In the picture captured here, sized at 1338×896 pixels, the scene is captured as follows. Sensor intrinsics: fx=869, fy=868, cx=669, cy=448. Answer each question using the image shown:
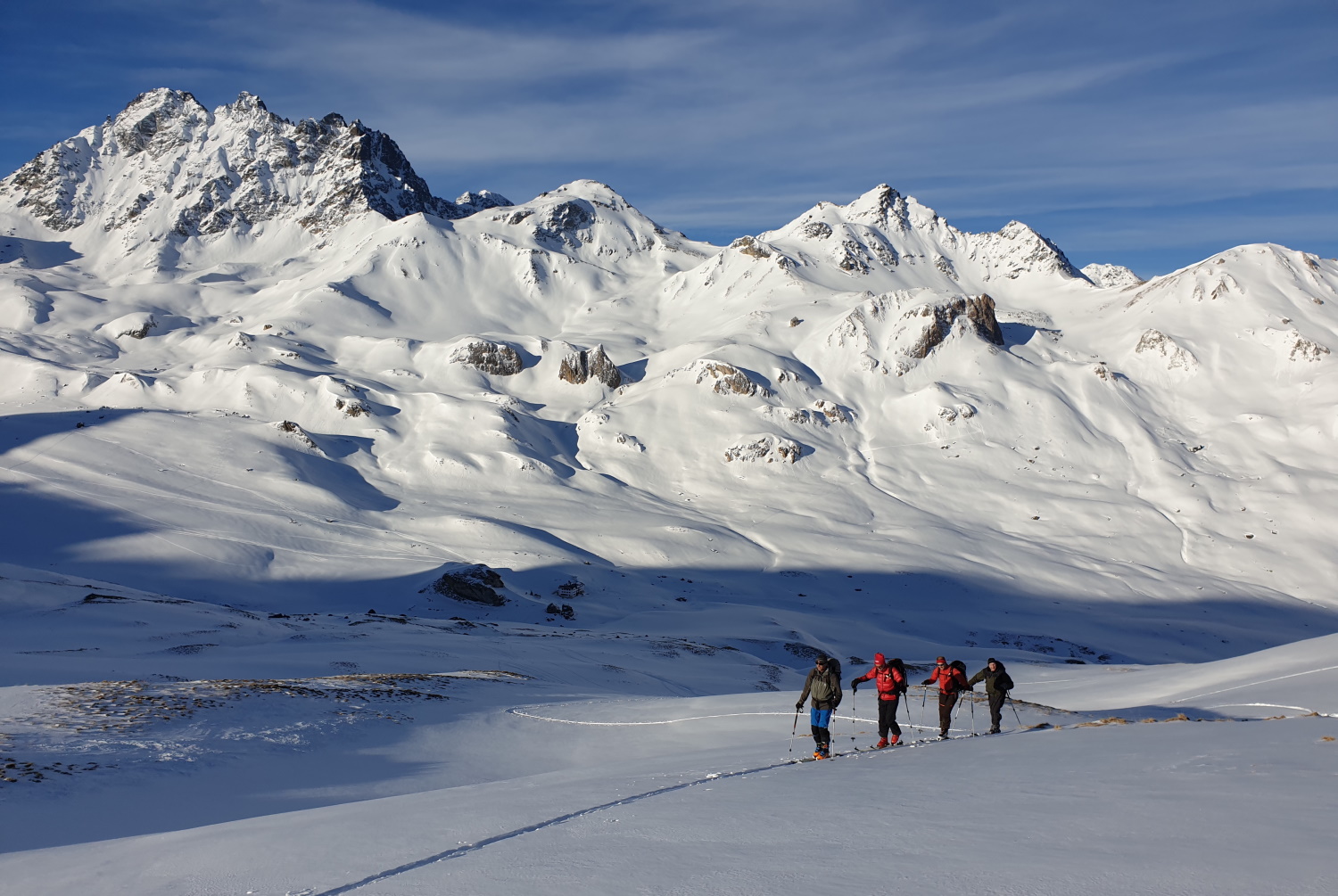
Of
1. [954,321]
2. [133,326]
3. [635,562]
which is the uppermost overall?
[954,321]

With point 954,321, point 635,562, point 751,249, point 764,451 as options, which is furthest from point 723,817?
point 751,249

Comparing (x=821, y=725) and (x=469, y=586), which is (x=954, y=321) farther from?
(x=821, y=725)

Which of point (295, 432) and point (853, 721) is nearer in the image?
point (853, 721)

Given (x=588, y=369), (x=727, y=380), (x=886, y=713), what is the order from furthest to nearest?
(x=588, y=369)
(x=727, y=380)
(x=886, y=713)

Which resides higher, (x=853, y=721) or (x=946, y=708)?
(x=946, y=708)

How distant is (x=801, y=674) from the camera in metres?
45.7

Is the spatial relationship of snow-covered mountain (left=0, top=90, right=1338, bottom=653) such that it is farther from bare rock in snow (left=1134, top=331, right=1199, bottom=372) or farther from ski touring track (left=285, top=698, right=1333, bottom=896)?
ski touring track (left=285, top=698, right=1333, bottom=896)

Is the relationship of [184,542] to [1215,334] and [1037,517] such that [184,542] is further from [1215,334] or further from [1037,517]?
[1215,334]

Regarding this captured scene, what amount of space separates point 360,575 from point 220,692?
4483 cm

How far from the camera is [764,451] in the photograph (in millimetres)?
110375

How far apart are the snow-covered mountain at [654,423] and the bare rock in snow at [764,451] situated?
33 centimetres

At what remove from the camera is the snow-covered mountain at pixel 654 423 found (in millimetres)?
76375

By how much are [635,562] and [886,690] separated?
64365 millimetres

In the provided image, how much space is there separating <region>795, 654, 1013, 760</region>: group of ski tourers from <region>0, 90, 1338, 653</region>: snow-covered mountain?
4577cm
